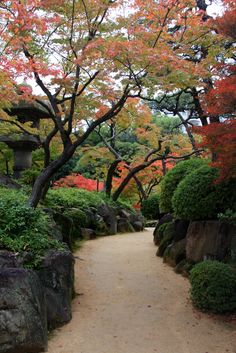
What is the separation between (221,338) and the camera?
4.58 meters

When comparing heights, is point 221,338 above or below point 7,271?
below

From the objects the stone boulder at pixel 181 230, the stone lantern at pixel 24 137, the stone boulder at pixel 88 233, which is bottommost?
the stone boulder at pixel 88 233

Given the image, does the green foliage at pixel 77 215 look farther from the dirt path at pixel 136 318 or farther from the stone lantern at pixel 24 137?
the dirt path at pixel 136 318

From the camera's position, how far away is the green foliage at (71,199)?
11418mm

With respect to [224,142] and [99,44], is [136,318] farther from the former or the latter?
[99,44]

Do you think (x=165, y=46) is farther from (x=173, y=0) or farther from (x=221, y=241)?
(x=221, y=241)

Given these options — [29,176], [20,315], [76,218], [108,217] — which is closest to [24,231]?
[20,315]

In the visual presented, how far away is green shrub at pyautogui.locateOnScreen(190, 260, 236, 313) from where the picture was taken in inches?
203

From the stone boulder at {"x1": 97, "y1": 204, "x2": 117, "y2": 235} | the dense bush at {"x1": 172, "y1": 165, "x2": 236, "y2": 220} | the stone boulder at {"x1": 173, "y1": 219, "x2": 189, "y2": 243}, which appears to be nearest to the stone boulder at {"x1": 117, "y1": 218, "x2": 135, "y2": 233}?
the stone boulder at {"x1": 97, "y1": 204, "x2": 117, "y2": 235}

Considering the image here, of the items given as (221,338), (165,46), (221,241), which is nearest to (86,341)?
(221,338)

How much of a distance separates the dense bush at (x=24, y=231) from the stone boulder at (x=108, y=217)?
7.88m

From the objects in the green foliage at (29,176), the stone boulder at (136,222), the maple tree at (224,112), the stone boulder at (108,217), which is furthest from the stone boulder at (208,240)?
the stone boulder at (136,222)

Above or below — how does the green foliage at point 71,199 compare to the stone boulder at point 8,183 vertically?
below

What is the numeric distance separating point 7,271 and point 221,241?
3.96m
